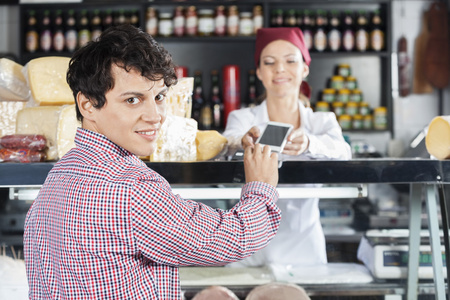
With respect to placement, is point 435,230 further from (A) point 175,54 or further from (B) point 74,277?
(A) point 175,54

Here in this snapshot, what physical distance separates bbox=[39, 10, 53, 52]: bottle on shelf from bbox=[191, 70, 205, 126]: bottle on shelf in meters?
1.17

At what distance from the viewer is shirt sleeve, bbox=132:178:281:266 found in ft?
2.91

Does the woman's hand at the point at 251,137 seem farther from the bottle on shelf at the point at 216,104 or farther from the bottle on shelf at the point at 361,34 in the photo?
the bottle on shelf at the point at 361,34

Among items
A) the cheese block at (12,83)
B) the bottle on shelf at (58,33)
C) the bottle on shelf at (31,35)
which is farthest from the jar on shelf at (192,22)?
the cheese block at (12,83)

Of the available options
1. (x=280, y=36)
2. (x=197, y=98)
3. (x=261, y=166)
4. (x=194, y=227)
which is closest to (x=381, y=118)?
(x=197, y=98)

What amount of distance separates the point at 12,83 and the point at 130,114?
77 cm

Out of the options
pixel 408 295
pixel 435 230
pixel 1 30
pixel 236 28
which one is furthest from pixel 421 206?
pixel 1 30

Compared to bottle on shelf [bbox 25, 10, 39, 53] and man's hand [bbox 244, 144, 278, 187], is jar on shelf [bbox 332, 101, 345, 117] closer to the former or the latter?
bottle on shelf [bbox 25, 10, 39, 53]

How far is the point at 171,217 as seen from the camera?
0.90m

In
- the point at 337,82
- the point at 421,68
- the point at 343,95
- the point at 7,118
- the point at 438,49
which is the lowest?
the point at 7,118

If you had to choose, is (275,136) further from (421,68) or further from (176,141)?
(421,68)

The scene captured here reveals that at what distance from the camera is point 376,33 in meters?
4.15

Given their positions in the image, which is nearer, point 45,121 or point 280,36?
point 45,121

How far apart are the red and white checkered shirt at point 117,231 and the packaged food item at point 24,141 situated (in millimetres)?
432
